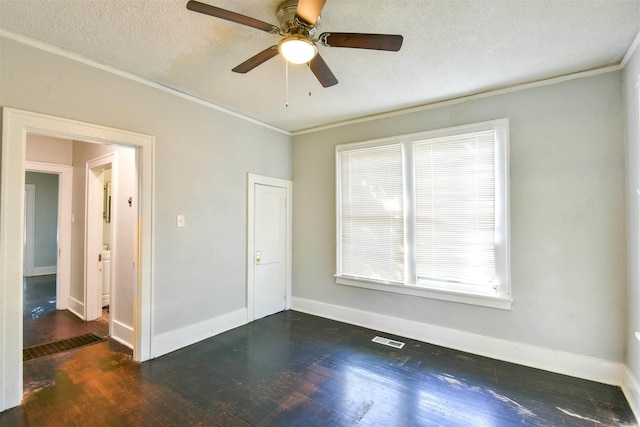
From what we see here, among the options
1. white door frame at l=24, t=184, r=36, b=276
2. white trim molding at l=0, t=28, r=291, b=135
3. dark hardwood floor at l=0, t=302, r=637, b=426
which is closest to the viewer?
dark hardwood floor at l=0, t=302, r=637, b=426

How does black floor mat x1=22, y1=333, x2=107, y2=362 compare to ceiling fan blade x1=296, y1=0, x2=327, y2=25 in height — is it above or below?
below

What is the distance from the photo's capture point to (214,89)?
3.17 metres

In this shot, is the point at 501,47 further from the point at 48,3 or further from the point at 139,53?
the point at 48,3

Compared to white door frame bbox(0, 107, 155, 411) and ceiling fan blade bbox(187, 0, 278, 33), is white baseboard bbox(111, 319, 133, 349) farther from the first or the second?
ceiling fan blade bbox(187, 0, 278, 33)

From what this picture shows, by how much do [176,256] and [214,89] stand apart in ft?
6.05

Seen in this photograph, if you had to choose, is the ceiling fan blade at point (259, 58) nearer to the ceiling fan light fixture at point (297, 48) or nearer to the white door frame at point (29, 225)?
the ceiling fan light fixture at point (297, 48)

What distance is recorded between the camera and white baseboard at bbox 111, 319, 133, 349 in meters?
3.30

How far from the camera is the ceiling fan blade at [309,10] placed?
1550mm

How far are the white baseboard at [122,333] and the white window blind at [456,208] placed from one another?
3.36 meters

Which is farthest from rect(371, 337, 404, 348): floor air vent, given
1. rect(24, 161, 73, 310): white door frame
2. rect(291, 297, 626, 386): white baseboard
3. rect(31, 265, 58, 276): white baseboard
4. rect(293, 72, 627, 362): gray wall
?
rect(31, 265, 58, 276): white baseboard

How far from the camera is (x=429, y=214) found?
3.48 meters

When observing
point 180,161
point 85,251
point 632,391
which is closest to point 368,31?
point 180,161

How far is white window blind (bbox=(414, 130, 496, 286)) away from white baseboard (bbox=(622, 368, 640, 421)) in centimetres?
116

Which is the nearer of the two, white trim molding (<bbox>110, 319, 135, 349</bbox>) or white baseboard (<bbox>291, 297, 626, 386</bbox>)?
white baseboard (<bbox>291, 297, 626, 386</bbox>)
